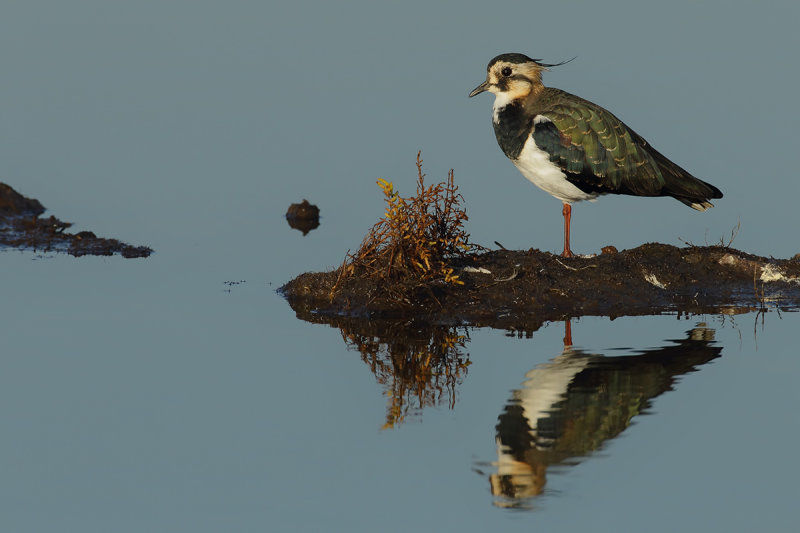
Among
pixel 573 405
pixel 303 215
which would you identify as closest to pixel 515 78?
pixel 303 215

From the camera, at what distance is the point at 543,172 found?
1705cm

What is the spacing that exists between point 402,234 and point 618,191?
10.6ft

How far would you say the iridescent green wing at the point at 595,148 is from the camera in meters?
16.9

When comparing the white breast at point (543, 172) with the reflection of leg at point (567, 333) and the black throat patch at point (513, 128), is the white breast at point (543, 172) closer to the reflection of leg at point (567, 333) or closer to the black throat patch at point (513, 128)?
the black throat patch at point (513, 128)

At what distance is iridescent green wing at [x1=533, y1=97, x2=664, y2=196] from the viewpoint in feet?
55.5

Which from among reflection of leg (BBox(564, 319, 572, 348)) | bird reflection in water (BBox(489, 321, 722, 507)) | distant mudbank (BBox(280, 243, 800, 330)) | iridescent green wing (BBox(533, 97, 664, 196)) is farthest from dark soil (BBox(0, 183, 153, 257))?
bird reflection in water (BBox(489, 321, 722, 507))

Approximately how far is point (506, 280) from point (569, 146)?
6.34 feet

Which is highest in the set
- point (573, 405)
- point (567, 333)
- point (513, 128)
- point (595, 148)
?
point (513, 128)

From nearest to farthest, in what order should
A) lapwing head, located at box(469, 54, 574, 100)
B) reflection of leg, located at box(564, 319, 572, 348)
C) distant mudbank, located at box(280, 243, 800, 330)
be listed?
reflection of leg, located at box(564, 319, 572, 348) < distant mudbank, located at box(280, 243, 800, 330) < lapwing head, located at box(469, 54, 574, 100)

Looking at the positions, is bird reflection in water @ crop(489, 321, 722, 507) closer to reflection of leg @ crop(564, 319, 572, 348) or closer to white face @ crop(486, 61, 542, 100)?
reflection of leg @ crop(564, 319, 572, 348)

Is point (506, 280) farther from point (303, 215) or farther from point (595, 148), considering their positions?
point (303, 215)

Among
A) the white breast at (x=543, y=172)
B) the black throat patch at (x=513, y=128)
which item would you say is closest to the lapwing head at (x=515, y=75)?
the black throat patch at (x=513, y=128)

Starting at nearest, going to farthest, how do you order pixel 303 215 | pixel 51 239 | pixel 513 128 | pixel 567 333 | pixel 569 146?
pixel 567 333 < pixel 569 146 < pixel 513 128 < pixel 51 239 < pixel 303 215

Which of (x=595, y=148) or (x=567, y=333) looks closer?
(x=567, y=333)
